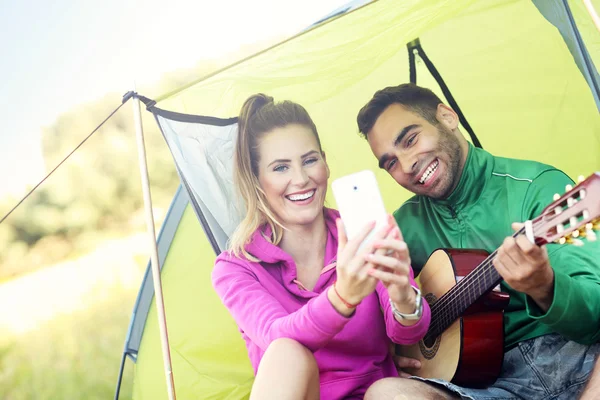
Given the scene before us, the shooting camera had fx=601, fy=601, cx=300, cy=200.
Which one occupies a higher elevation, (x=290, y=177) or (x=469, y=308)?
(x=290, y=177)

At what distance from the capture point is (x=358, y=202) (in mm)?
1138

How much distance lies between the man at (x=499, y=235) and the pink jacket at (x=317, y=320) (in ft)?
0.44

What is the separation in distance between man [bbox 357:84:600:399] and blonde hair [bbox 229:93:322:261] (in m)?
0.26

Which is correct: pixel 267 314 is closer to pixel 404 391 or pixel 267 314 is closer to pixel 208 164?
pixel 404 391

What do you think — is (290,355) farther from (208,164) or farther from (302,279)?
(208,164)

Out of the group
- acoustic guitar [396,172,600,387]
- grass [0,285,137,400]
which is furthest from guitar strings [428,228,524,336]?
grass [0,285,137,400]

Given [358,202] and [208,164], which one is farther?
[208,164]

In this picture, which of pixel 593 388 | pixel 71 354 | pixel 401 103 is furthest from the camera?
pixel 71 354

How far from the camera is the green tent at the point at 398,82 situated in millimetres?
1568

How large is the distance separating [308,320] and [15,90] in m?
3.47

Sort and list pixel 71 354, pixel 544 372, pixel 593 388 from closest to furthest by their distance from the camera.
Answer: pixel 593 388
pixel 544 372
pixel 71 354

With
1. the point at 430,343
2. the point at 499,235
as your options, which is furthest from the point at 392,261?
the point at 499,235

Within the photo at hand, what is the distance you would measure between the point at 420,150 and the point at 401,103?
0.53 feet

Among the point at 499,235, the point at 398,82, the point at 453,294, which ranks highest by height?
the point at 398,82
